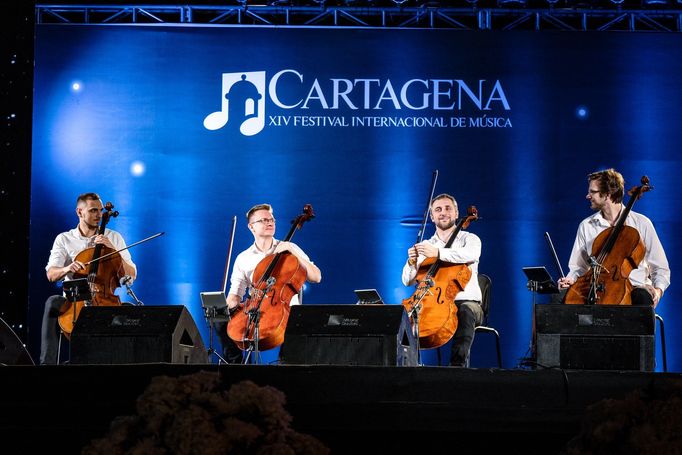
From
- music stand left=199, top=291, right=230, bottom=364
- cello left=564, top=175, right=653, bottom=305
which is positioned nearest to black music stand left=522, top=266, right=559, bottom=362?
cello left=564, top=175, right=653, bottom=305

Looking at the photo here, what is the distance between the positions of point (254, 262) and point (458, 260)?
138cm

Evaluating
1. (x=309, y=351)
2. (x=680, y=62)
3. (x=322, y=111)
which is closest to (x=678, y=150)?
(x=680, y=62)

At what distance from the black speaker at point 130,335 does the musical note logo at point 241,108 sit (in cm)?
270

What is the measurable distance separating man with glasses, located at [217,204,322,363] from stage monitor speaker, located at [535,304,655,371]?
1.91m

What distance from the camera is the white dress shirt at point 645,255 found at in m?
5.29

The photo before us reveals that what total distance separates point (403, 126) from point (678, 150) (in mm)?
2083

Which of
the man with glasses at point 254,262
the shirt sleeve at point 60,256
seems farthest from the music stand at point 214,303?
the shirt sleeve at point 60,256

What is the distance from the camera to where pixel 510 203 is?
6562 mm

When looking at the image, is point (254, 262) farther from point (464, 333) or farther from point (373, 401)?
point (373, 401)

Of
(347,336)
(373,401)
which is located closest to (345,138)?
(347,336)

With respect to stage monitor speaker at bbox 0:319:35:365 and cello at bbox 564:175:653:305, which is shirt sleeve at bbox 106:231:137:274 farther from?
cello at bbox 564:175:653:305

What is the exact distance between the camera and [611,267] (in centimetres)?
484

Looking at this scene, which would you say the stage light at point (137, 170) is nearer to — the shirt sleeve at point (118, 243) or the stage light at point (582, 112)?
the shirt sleeve at point (118, 243)

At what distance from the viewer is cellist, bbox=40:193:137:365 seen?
17.8ft
